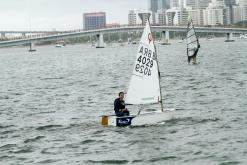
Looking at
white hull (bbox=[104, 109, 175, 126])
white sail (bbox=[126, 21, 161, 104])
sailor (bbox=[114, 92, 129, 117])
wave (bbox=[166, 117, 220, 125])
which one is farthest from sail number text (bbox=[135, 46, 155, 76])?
wave (bbox=[166, 117, 220, 125])

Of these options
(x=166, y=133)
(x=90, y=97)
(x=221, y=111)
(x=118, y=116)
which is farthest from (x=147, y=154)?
(x=90, y=97)

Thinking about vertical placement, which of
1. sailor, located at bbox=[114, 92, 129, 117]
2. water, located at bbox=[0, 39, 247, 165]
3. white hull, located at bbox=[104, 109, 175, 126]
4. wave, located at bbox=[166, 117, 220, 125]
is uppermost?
sailor, located at bbox=[114, 92, 129, 117]

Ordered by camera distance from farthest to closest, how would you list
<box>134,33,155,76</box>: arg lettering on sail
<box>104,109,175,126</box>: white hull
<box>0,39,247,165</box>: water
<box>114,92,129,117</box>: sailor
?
<box>134,33,155,76</box>: arg lettering on sail < <box>114,92,129,117</box>: sailor < <box>104,109,175,126</box>: white hull < <box>0,39,247,165</box>: water

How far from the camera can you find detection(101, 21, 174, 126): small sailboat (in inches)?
1121

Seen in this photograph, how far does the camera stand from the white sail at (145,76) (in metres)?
29.2

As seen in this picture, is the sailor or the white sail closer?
the sailor

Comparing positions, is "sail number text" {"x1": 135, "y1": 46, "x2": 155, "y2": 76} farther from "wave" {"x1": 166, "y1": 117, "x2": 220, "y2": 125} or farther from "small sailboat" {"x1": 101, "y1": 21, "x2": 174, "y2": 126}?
"wave" {"x1": 166, "y1": 117, "x2": 220, "y2": 125}

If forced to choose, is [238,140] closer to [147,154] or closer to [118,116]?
[147,154]

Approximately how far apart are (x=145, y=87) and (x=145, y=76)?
55 centimetres

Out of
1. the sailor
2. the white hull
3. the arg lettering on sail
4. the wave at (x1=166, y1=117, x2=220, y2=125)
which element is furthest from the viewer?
the wave at (x1=166, y1=117, x2=220, y2=125)

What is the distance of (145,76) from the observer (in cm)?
2975

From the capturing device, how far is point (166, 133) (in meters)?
26.9

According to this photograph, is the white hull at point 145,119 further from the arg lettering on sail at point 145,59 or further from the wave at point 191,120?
the arg lettering on sail at point 145,59

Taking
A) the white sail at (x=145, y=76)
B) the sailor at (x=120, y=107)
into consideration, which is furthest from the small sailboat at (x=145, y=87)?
the sailor at (x=120, y=107)
